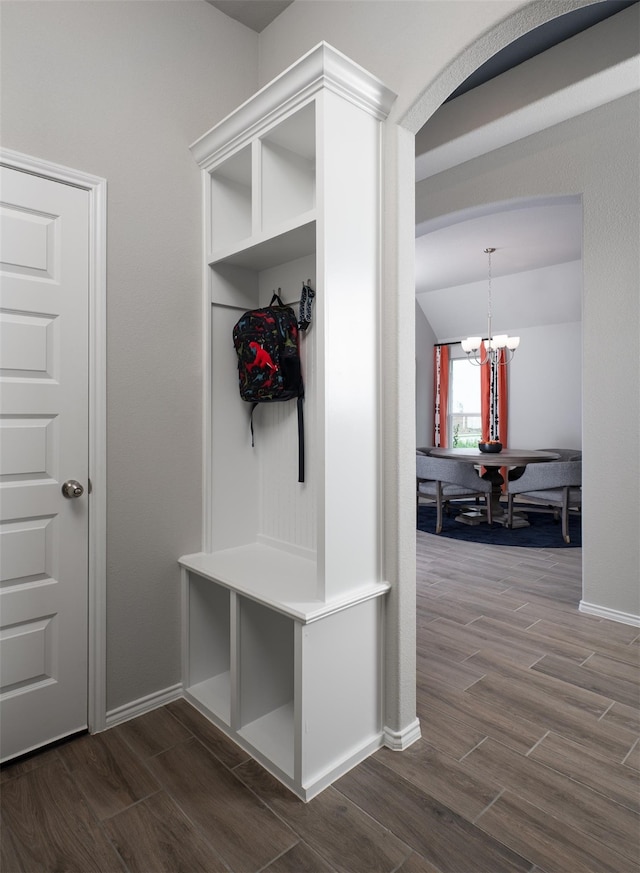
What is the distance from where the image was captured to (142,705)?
209cm

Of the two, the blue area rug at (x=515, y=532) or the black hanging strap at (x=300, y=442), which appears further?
the blue area rug at (x=515, y=532)

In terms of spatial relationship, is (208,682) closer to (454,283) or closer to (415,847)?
(415,847)

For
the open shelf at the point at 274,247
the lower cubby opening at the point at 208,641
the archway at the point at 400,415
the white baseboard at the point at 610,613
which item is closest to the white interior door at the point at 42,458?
the lower cubby opening at the point at 208,641

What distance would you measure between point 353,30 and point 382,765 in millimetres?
2705

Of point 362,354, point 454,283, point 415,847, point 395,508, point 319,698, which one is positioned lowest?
point 415,847

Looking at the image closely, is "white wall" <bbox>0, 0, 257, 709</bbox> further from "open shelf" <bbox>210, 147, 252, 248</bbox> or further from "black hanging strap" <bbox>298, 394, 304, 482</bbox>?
"black hanging strap" <bbox>298, 394, 304, 482</bbox>

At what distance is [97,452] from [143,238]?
87cm

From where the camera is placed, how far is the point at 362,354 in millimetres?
1824

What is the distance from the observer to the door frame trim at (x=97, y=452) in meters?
1.93

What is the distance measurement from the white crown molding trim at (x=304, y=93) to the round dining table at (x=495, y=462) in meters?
3.78

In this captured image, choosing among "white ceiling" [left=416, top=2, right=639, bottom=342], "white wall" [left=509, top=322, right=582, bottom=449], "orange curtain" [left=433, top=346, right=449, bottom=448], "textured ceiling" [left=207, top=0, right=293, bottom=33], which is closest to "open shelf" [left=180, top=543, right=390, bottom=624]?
"textured ceiling" [left=207, top=0, right=293, bottom=33]

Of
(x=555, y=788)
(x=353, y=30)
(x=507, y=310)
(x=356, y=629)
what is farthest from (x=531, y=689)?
(x=507, y=310)

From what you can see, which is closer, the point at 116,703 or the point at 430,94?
the point at 430,94

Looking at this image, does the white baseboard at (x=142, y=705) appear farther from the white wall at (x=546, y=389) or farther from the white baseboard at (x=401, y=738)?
the white wall at (x=546, y=389)
